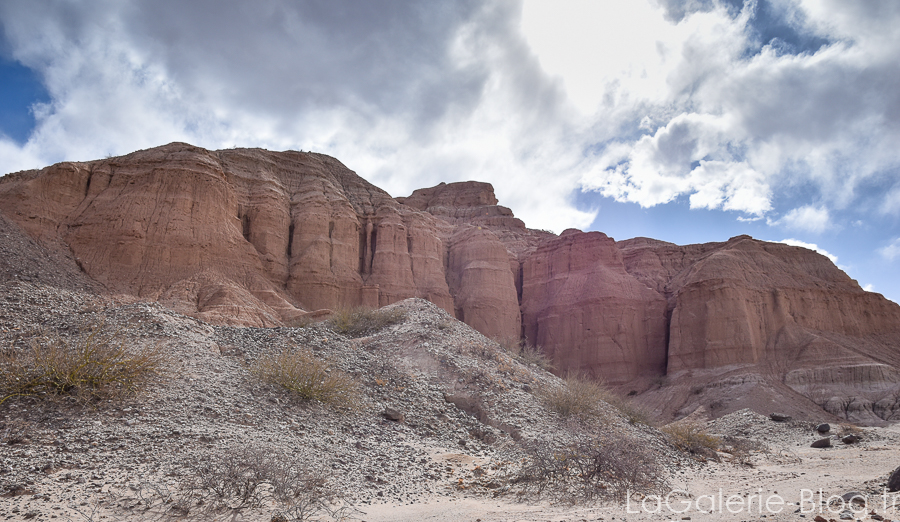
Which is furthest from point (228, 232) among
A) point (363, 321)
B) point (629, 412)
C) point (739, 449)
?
point (739, 449)

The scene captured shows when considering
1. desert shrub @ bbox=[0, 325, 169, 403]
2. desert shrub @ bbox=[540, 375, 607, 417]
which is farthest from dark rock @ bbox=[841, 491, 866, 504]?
desert shrub @ bbox=[0, 325, 169, 403]

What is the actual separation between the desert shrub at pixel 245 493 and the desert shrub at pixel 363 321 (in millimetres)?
13528

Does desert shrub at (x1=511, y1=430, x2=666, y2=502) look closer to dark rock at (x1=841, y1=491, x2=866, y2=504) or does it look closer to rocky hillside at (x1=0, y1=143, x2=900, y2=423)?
dark rock at (x1=841, y1=491, x2=866, y2=504)

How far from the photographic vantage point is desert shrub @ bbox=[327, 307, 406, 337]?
22.2m

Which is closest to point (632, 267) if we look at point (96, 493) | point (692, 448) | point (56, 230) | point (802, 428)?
point (802, 428)

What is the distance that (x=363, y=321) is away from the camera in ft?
75.5

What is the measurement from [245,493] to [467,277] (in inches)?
1642

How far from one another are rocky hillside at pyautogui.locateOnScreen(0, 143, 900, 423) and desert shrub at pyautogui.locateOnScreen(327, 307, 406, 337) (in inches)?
255

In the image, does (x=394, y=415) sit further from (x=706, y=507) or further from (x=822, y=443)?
(x=822, y=443)

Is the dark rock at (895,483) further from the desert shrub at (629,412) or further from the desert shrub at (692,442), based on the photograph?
the desert shrub at (629,412)

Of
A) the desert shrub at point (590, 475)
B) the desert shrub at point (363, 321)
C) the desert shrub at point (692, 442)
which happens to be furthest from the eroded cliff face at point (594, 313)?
the desert shrub at point (590, 475)

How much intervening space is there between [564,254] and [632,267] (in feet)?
25.9

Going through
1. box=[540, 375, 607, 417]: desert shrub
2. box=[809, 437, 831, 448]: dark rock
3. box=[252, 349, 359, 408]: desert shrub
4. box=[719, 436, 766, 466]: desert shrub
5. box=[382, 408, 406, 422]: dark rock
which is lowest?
box=[809, 437, 831, 448]: dark rock

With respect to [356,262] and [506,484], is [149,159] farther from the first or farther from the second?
[506,484]
